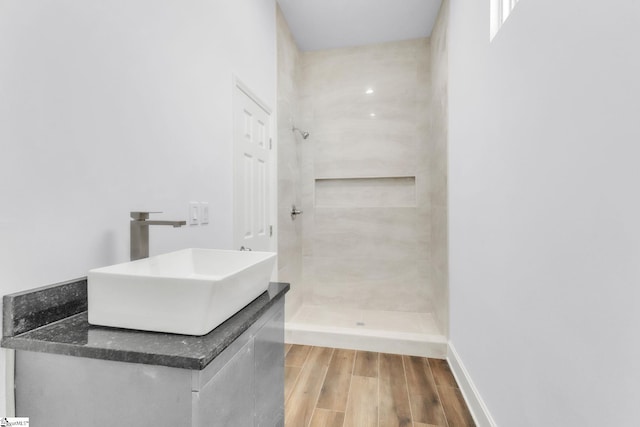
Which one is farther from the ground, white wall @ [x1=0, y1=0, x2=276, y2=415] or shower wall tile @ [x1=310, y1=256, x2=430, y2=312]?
white wall @ [x1=0, y1=0, x2=276, y2=415]

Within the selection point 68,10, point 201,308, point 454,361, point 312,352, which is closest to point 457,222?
point 454,361

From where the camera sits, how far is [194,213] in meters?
1.54

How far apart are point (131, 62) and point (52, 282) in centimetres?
82

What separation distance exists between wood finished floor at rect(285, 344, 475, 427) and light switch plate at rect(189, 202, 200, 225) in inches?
47.3

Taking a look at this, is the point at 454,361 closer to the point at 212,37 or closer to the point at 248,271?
the point at 248,271

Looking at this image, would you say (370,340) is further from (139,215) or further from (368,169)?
(139,215)

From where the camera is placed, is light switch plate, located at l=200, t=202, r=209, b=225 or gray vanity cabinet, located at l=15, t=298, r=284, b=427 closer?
gray vanity cabinet, located at l=15, t=298, r=284, b=427

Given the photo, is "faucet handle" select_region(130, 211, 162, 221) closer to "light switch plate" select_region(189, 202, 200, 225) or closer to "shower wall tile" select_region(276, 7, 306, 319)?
"light switch plate" select_region(189, 202, 200, 225)

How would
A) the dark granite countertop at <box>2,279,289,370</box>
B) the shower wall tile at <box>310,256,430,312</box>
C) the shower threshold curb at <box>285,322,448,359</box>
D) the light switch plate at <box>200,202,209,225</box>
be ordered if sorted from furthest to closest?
the shower wall tile at <box>310,256,430,312</box> < the shower threshold curb at <box>285,322,448,359</box> < the light switch plate at <box>200,202,209,225</box> < the dark granite countertop at <box>2,279,289,370</box>

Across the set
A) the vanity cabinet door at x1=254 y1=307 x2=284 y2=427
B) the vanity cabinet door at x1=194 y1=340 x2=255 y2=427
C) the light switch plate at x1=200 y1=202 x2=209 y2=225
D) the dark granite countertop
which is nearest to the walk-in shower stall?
the light switch plate at x1=200 y1=202 x2=209 y2=225

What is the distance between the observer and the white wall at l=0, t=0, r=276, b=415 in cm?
81

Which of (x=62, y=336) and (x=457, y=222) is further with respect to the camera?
(x=457, y=222)

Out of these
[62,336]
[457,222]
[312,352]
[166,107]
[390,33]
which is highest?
[390,33]

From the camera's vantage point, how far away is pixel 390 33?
3068 millimetres
